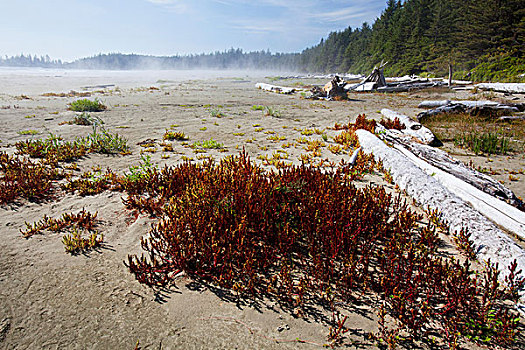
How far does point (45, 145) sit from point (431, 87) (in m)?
35.3

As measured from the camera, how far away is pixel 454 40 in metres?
48.2

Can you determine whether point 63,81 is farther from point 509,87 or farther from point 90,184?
point 509,87

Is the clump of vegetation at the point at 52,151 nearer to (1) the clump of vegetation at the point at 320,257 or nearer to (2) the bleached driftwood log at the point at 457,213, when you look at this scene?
(1) the clump of vegetation at the point at 320,257

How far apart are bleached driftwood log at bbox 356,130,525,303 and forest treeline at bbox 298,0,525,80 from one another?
115ft

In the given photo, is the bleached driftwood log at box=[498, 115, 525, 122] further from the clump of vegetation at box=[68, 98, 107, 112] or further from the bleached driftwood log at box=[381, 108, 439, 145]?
the clump of vegetation at box=[68, 98, 107, 112]

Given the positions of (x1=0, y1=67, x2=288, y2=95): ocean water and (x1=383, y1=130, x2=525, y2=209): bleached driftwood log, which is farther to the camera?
(x1=0, y1=67, x2=288, y2=95): ocean water

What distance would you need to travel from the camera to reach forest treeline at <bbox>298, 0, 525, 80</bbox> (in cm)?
3475

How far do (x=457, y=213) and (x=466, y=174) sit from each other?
6.19ft

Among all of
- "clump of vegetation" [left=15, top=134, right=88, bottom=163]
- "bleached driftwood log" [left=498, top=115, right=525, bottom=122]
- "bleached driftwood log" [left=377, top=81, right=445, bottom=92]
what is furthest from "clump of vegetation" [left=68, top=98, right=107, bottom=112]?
"bleached driftwood log" [left=377, top=81, right=445, bottom=92]

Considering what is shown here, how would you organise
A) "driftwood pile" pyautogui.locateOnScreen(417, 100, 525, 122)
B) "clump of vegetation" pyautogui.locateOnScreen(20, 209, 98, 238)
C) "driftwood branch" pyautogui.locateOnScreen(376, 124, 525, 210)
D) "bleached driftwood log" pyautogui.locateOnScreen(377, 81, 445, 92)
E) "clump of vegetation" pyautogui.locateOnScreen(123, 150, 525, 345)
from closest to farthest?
A: "clump of vegetation" pyautogui.locateOnScreen(123, 150, 525, 345)
"clump of vegetation" pyautogui.locateOnScreen(20, 209, 98, 238)
"driftwood branch" pyautogui.locateOnScreen(376, 124, 525, 210)
"driftwood pile" pyautogui.locateOnScreen(417, 100, 525, 122)
"bleached driftwood log" pyautogui.locateOnScreen(377, 81, 445, 92)

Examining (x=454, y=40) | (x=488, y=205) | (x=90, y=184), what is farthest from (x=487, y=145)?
(x=454, y=40)

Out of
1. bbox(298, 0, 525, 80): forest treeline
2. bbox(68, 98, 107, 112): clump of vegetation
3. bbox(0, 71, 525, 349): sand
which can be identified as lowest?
bbox(0, 71, 525, 349): sand

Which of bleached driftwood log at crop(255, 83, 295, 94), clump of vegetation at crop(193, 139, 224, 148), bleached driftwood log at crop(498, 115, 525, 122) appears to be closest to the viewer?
clump of vegetation at crop(193, 139, 224, 148)

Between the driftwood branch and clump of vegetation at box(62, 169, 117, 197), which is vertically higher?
the driftwood branch
